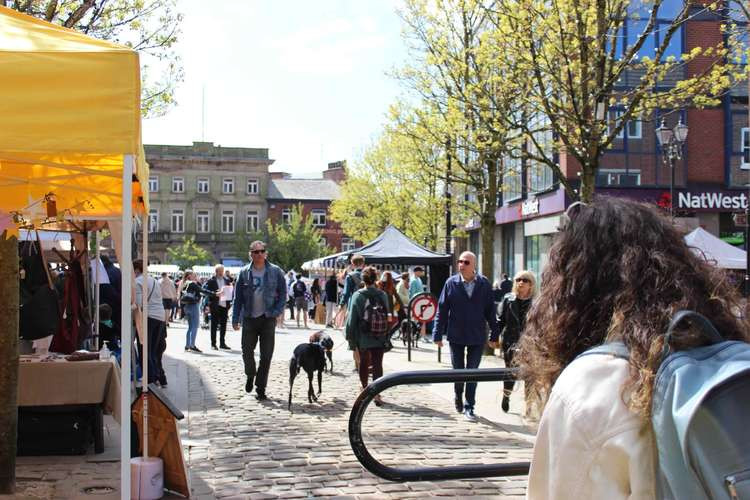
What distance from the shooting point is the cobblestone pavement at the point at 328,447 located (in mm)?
5079

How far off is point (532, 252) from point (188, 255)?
47.2 m

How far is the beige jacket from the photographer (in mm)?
1575

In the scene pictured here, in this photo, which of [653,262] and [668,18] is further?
[668,18]

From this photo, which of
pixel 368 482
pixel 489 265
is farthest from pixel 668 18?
pixel 368 482

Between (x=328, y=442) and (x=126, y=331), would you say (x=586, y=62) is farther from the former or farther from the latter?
(x=126, y=331)

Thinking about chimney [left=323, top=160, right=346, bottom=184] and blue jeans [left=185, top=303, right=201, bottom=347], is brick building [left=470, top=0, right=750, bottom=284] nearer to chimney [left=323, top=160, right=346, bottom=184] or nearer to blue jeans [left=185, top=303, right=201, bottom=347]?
blue jeans [left=185, top=303, right=201, bottom=347]

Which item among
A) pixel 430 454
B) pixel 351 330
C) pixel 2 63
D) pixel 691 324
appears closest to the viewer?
pixel 691 324

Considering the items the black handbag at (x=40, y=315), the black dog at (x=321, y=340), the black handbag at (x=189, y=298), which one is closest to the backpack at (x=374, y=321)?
the black dog at (x=321, y=340)

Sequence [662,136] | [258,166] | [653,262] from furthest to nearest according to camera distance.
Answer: [258,166] → [662,136] → [653,262]

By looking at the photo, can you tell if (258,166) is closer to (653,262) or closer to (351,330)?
(351,330)

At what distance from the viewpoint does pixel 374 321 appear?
10656mm

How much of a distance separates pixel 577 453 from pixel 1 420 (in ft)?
17.4

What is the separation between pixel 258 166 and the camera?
269 feet

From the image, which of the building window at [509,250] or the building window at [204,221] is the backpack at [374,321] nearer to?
the building window at [509,250]
